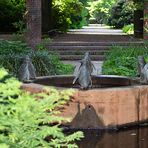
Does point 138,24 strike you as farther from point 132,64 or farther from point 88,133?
point 88,133

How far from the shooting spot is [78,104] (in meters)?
8.25

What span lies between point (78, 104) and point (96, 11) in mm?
58929

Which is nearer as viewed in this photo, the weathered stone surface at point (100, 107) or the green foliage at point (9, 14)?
the weathered stone surface at point (100, 107)

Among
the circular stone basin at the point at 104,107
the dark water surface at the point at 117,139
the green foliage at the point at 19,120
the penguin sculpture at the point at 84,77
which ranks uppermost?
the green foliage at the point at 19,120

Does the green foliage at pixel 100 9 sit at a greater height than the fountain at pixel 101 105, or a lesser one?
greater

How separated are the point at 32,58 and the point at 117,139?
4.88 meters

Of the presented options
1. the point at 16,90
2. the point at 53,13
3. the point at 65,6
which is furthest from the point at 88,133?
the point at 65,6

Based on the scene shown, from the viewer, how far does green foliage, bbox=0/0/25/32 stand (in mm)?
25344

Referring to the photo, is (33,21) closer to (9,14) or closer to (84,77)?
(9,14)

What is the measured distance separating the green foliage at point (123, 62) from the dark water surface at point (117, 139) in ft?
12.4

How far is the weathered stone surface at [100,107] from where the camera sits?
820 cm

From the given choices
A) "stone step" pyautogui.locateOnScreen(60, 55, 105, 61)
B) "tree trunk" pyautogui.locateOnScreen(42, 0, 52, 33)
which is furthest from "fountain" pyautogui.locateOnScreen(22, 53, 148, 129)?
"tree trunk" pyautogui.locateOnScreen(42, 0, 52, 33)

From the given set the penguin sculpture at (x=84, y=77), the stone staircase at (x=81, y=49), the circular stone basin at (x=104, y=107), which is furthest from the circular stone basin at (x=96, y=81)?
the stone staircase at (x=81, y=49)

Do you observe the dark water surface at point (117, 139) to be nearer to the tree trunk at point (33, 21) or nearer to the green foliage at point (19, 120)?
the green foliage at point (19, 120)
